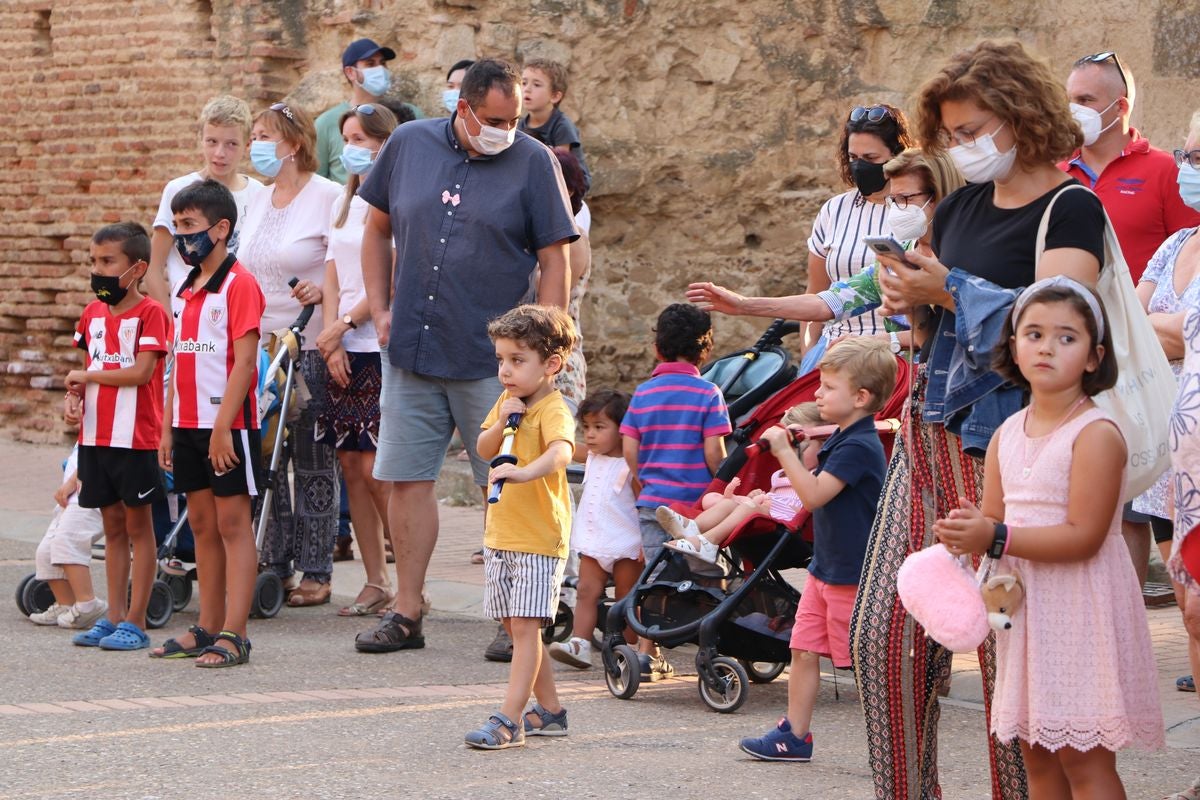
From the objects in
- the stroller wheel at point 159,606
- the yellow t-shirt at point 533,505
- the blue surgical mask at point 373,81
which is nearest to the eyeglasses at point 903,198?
the yellow t-shirt at point 533,505

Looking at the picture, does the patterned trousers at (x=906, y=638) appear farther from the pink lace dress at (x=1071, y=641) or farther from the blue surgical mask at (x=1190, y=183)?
the blue surgical mask at (x=1190, y=183)

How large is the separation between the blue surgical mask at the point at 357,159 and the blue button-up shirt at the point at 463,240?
3.37ft

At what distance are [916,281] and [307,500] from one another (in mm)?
4463

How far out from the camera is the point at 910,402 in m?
3.99

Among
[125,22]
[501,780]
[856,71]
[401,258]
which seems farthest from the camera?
[125,22]

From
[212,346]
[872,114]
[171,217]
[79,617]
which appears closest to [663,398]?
[872,114]

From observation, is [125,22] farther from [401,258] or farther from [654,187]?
[401,258]

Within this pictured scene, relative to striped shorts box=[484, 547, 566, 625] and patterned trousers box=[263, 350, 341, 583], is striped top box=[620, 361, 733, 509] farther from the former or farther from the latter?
patterned trousers box=[263, 350, 341, 583]

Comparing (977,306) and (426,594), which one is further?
(426,594)

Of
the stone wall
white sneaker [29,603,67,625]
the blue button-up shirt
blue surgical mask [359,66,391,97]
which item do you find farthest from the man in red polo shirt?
blue surgical mask [359,66,391,97]

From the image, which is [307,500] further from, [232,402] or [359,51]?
[359,51]

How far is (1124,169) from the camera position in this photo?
6.28 meters

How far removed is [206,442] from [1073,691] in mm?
3851

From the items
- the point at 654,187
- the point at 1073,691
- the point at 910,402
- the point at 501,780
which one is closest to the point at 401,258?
the point at 501,780
